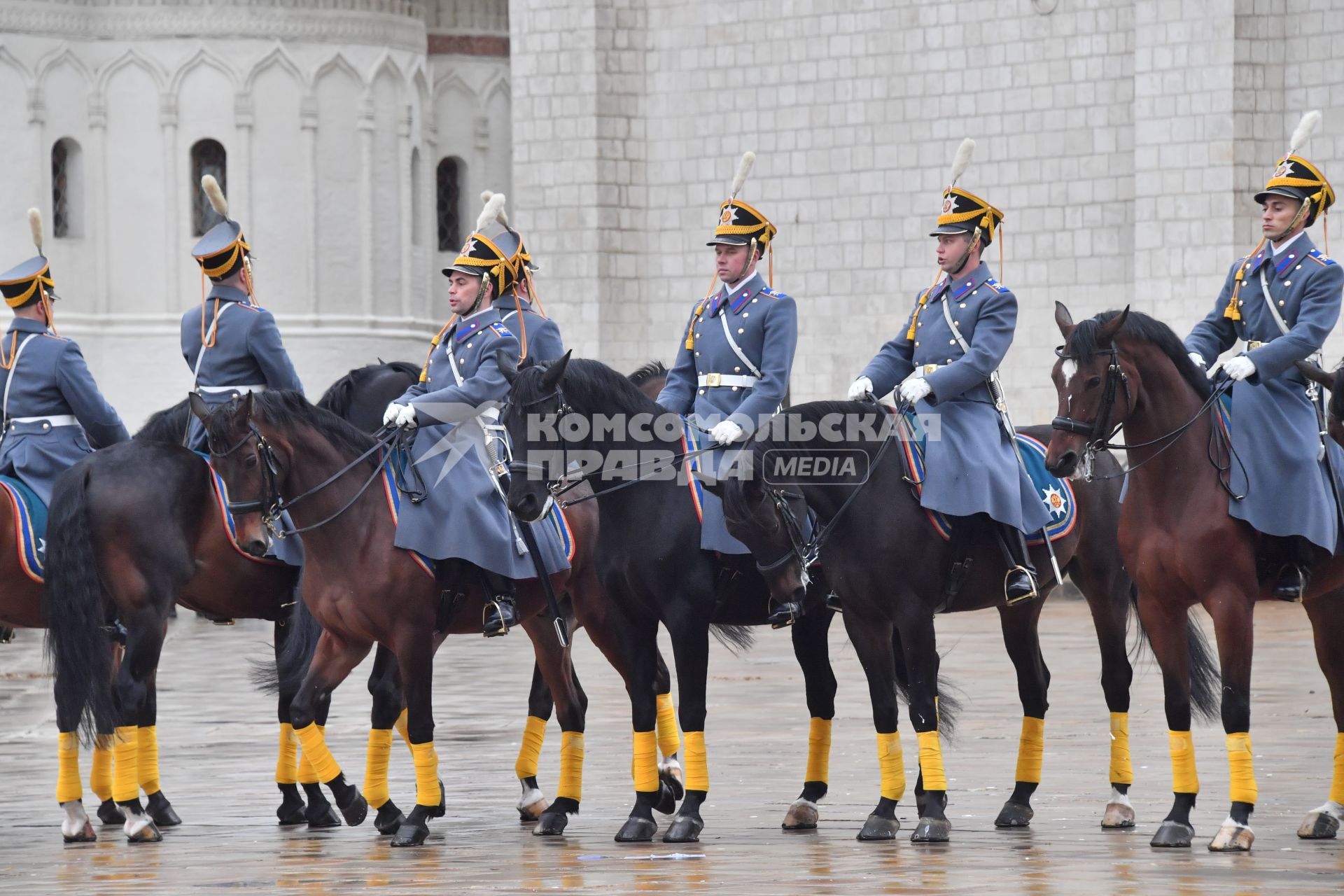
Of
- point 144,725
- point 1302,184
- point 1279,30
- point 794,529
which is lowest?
point 144,725

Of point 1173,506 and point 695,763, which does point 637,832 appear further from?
point 1173,506

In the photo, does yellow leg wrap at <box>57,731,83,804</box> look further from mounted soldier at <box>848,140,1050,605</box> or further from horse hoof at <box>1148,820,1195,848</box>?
horse hoof at <box>1148,820,1195,848</box>

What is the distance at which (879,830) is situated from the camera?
315 inches

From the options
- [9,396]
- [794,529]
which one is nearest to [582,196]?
[9,396]

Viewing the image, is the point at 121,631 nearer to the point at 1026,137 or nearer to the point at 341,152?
the point at 1026,137

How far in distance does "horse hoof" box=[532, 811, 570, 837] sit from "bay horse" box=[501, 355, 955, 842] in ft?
0.78

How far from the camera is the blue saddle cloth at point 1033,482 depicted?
27.3 feet

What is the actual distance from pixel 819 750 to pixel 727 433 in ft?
4.74

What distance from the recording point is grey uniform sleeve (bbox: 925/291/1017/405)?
8.41m

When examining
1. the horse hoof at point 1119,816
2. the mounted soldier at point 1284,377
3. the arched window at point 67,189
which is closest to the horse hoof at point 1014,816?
the horse hoof at point 1119,816

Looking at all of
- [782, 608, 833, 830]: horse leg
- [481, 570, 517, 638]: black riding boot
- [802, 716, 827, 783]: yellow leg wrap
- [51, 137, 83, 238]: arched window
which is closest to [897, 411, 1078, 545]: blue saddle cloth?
[782, 608, 833, 830]: horse leg

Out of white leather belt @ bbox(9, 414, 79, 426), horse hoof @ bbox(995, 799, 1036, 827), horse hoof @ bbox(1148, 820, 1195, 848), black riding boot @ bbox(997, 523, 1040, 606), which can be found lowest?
horse hoof @ bbox(995, 799, 1036, 827)

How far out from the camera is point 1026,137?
21938 millimetres

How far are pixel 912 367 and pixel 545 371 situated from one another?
2.24 metres
